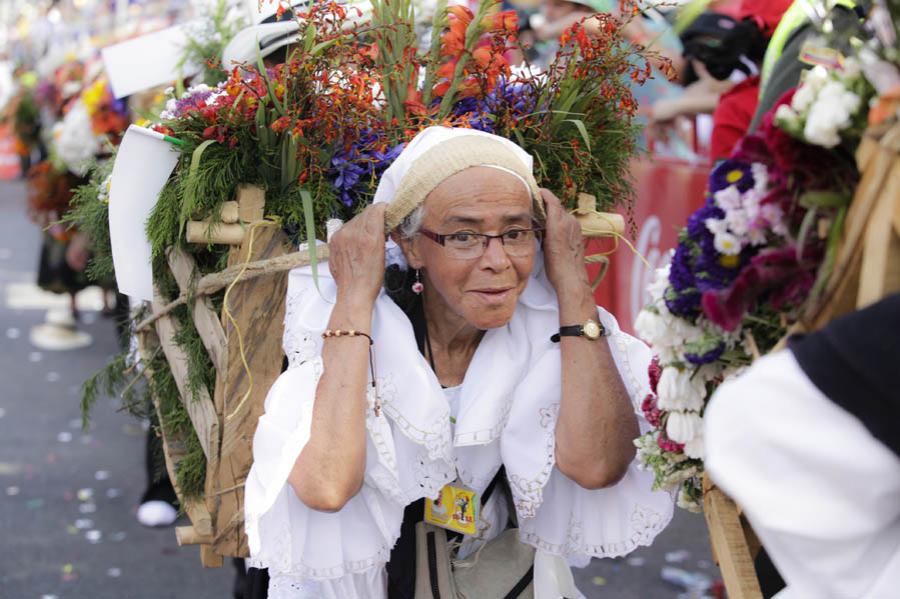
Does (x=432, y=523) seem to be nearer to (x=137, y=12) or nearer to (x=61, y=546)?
(x=61, y=546)

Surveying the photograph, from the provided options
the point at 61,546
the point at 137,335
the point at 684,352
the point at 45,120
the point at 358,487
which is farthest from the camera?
the point at 45,120

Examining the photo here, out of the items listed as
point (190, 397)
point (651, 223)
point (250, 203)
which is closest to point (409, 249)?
point (250, 203)

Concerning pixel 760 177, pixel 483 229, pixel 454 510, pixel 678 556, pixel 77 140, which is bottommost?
pixel 678 556

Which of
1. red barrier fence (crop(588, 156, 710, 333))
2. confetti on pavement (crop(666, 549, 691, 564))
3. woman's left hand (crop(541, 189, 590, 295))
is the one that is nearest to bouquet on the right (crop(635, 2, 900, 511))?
woman's left hand (crop(541, 189, 590, 295))

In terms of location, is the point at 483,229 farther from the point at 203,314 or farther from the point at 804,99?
the point at 804,99

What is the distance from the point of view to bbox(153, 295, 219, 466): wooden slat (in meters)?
2.92

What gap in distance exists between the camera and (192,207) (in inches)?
111

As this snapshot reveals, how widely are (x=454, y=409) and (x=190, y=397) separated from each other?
822 millimetres

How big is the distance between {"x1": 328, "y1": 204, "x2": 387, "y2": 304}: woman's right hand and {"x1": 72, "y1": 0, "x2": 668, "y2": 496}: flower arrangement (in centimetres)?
12

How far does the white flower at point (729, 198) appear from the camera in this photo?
76.9 inches

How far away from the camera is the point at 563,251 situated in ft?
8.98

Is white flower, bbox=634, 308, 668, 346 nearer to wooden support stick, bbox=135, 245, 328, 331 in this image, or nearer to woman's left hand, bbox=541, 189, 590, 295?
woman's left hand, bbox=541, 189, 590, 295

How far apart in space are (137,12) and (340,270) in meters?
11.4

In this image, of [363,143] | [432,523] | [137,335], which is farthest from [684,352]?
[137,335]
